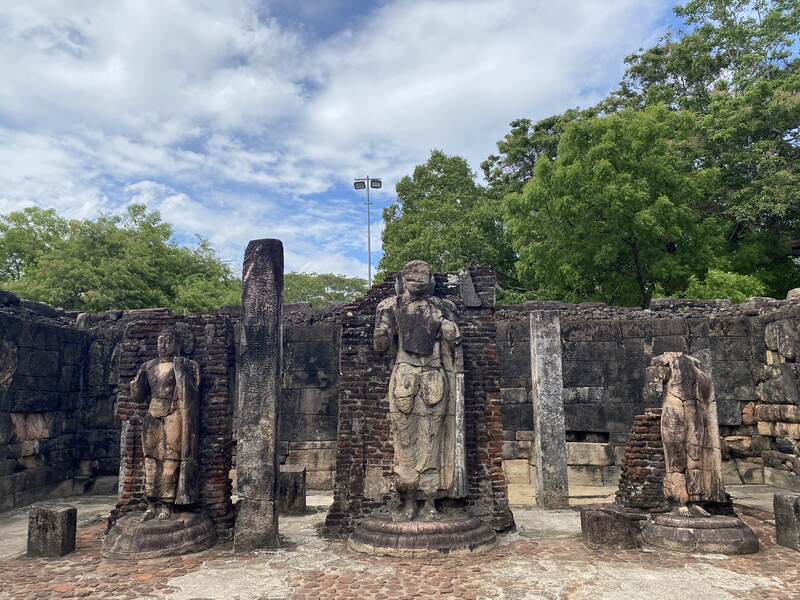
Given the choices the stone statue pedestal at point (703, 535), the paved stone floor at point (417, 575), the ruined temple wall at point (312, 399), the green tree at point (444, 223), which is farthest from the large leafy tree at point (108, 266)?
the stone statue pedestal at point (703, 535)

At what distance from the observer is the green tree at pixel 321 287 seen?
136 feet

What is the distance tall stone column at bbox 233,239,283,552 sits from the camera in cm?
627

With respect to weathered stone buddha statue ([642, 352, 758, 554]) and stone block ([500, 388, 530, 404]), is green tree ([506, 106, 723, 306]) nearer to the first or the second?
stone block ([500, 388, 530, 404])

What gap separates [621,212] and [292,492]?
1191 cm

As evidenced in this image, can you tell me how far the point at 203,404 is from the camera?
6.89 m

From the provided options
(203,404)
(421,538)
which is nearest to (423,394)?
(421,538)

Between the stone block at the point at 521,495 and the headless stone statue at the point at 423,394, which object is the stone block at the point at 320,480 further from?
the headless stone statue at the point at 423,394

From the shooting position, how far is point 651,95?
20.5m

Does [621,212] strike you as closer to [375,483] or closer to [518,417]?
[518,417]

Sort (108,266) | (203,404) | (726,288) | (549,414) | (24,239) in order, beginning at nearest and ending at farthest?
(203,404) → (549,414) → (726,288) → (108,266) → (24,239)

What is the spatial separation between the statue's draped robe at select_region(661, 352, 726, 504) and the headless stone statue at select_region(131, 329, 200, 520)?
18.1ft

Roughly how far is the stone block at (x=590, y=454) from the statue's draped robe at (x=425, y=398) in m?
5.06

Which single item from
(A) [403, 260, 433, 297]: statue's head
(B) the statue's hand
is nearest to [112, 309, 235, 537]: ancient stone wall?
(B) the statue's hand

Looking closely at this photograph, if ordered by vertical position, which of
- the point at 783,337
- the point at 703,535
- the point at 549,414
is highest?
the point at 783,337
